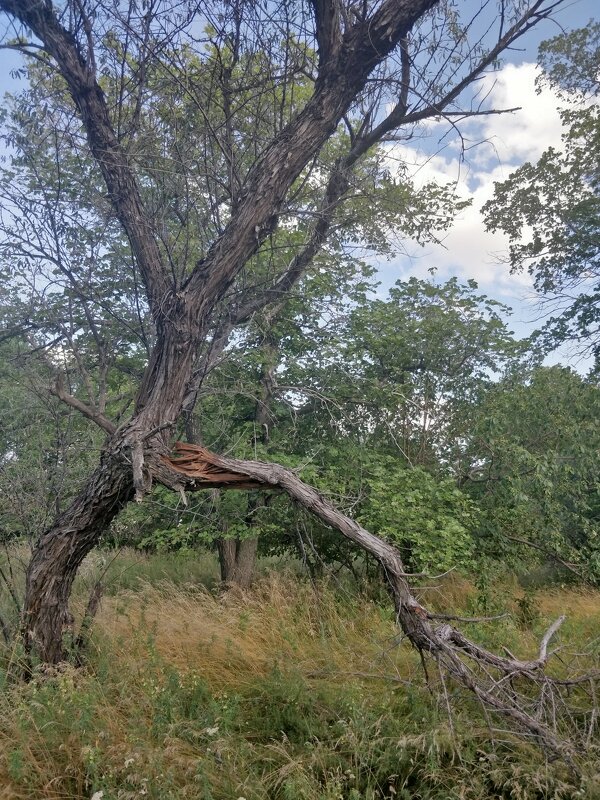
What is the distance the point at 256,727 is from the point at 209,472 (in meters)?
1.63

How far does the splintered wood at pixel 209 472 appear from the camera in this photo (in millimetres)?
3680

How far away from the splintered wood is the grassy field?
1326mm

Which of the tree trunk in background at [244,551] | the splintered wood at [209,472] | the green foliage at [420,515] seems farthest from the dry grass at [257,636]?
the tree trunk in background at [244,551]

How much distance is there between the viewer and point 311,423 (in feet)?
25.1

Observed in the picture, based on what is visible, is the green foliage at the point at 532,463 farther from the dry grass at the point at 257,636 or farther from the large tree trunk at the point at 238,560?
the large tree trunk at the point at 238,560

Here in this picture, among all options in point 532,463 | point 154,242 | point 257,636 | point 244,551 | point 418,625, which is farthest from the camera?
point 244,551

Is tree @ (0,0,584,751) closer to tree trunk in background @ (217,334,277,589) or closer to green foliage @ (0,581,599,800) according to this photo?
green foliage @ (0,581,599,800)

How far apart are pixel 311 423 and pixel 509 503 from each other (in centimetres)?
285

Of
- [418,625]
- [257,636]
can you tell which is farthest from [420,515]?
[418,625]

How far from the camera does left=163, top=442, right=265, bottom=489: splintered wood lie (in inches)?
145

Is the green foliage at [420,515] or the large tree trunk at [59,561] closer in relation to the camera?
the large tree trunk at [59,561]

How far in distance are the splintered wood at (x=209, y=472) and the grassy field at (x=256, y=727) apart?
1.33 metres

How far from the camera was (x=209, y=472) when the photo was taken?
3.71m

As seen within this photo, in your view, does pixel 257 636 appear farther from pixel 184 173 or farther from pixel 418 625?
pixel 184 173
